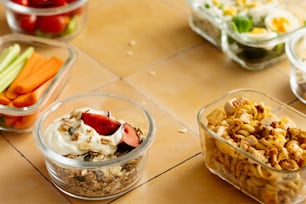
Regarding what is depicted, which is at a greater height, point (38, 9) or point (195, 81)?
point (38, 9)

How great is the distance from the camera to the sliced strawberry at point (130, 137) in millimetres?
1456

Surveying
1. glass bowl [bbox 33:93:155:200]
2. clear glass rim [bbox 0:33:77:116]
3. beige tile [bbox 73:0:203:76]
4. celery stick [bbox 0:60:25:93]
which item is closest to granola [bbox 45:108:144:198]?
glass bowl [bbox 33:93:155:200]

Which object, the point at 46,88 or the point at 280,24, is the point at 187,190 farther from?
the point at 280,24

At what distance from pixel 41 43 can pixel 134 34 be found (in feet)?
0.87

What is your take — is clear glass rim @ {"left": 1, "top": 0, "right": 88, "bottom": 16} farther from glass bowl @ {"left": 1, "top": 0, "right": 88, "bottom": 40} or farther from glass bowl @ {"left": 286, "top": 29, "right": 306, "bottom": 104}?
glass bowl @ {"left": 286, "top": 29, "right": 306, "bottom": 104}

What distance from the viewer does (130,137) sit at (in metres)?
1.47

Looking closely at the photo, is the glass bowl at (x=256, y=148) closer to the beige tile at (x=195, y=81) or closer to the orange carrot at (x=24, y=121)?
the beige tile at (x=195, y=81)

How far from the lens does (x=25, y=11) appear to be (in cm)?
189

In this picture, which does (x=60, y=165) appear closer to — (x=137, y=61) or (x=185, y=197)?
(x=185, y=197)

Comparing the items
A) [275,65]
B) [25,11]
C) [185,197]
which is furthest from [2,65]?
[275,65]

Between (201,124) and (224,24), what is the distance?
0.46m

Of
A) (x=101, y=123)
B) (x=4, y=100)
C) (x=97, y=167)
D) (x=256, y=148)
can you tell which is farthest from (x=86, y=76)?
(x=256, y=148)

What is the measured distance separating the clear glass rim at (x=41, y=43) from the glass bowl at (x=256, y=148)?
15.0 inches

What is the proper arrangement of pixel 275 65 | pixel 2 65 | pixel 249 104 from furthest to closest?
pixel 275 65
pixel 2 65
pixel 249 104
